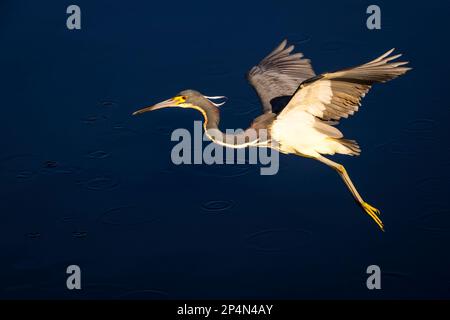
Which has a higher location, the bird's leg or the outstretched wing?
the outstretched wing

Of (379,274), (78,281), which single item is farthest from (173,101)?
(379,274)

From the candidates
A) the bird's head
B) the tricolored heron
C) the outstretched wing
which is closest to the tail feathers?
the tricolored heron

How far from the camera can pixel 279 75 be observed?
17.5 ft

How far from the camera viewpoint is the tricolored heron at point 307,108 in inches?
164

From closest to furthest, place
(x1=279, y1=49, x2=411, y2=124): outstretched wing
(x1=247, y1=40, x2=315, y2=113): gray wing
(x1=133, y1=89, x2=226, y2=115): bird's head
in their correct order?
(x1=279, y1=49, x2=411, y2=124): outstretched wing
(x1=133, y1=89, x2=226, y2=115): bird's head
(x1=247, y1=40, x2=315, y2=113): gray wing

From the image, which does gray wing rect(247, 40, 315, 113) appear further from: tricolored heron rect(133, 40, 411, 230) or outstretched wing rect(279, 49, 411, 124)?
outstretched wing rect(279, 49, 411, 124)

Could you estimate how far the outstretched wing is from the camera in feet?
13.5

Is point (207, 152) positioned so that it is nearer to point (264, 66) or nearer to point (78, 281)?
point (264, 66)

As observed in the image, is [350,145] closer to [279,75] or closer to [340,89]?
[340,89]

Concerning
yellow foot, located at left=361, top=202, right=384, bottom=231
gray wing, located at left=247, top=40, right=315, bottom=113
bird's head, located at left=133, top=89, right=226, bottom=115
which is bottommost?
yellow foot, located at left=361, top=202, right=384, bottom=231

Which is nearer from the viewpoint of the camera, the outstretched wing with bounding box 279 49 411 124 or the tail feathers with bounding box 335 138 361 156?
the outstretched wing with bounding box 279 49 411 124

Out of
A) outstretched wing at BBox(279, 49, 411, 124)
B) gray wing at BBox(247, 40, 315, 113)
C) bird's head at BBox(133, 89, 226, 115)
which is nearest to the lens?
outstretched wing at BBox(279, 49, 411, 124)

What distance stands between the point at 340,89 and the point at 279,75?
105 cm

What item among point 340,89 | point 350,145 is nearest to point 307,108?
point 340,89
